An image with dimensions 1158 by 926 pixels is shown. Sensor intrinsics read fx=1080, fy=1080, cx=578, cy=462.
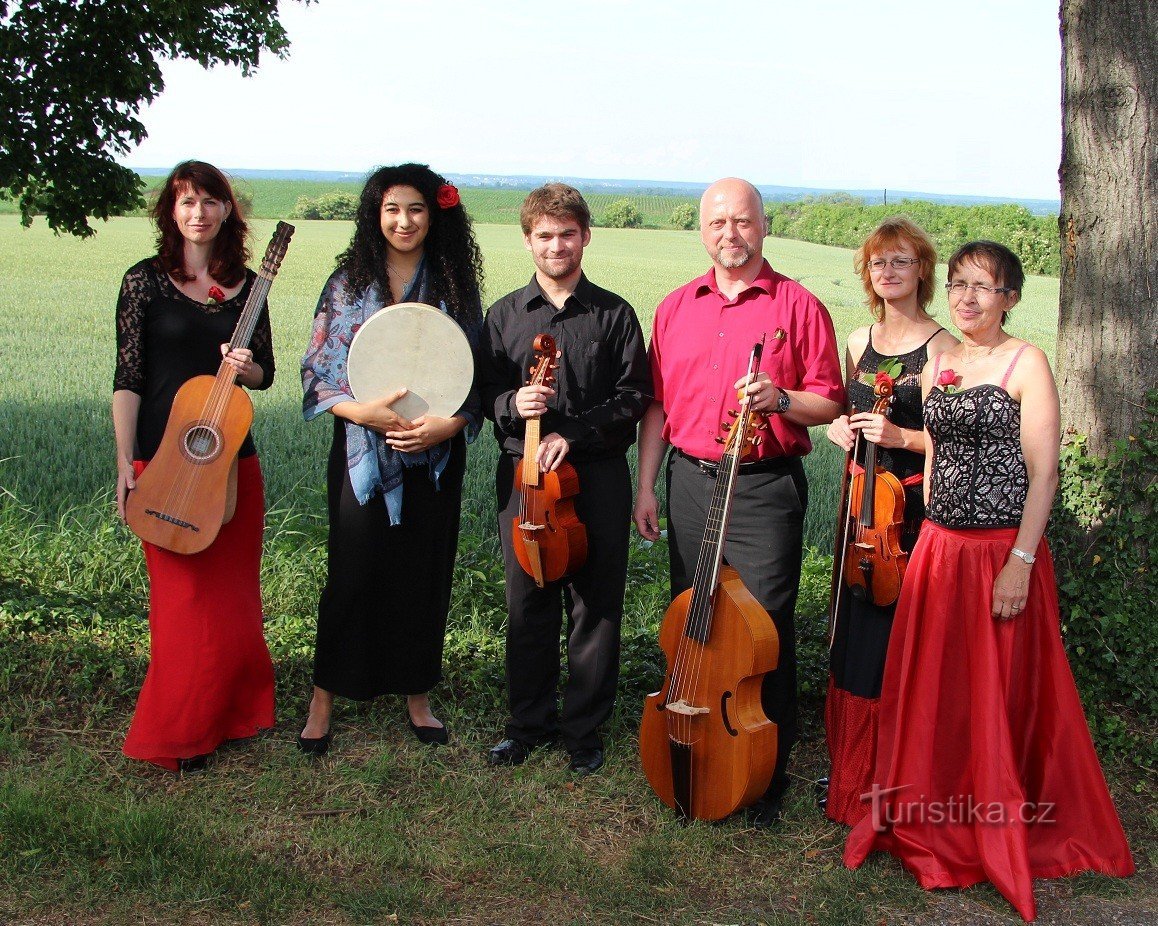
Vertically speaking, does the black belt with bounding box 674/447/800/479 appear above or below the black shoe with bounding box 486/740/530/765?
above

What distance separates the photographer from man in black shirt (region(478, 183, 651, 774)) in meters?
3.90

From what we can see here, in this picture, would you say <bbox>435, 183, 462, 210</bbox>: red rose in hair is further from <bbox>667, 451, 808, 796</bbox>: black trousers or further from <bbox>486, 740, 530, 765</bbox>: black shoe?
<bbox>486, 740, 530, 765</bbox>: black shoe

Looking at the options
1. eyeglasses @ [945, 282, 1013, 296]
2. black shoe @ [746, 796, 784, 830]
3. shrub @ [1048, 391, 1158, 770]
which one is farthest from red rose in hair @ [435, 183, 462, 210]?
shrub @ [1048, 391, 1158, 770]

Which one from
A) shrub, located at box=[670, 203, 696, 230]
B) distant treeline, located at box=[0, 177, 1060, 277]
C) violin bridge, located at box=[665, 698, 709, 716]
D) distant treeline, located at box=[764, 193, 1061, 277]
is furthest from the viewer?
shrub, located at box=[670, 203, 696, 230]

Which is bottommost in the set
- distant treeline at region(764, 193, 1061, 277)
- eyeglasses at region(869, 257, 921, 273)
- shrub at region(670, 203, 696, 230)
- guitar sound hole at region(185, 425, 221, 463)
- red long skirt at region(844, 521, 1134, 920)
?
red long skirt at region(844, 521, 1134, 920)

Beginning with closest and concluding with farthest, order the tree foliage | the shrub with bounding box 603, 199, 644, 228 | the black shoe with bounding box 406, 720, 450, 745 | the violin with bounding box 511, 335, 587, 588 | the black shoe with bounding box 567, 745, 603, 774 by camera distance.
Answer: the violin with bounding box 511, 335, 587, 588 < the black shoe with bounding box 567, 745, 603, 774 < the black shoe with bounding box 406, 720, 450, 745 < the tree foliage < the shrub with bounding box 603, 199, 644, 228

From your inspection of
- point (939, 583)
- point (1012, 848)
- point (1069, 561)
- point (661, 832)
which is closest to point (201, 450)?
point (661, 832)

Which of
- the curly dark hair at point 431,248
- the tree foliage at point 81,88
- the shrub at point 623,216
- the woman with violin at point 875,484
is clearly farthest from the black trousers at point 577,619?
the shrub at point 623,216

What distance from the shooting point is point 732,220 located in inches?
148

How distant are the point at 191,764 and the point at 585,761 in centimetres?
150

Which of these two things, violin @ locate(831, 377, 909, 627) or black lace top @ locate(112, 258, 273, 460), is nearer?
violin @ locate(831, 377, 909, 627)

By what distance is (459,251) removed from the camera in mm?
4082

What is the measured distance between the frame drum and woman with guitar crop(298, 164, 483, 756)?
0.03m

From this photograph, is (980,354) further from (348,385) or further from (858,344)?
(348,385)
